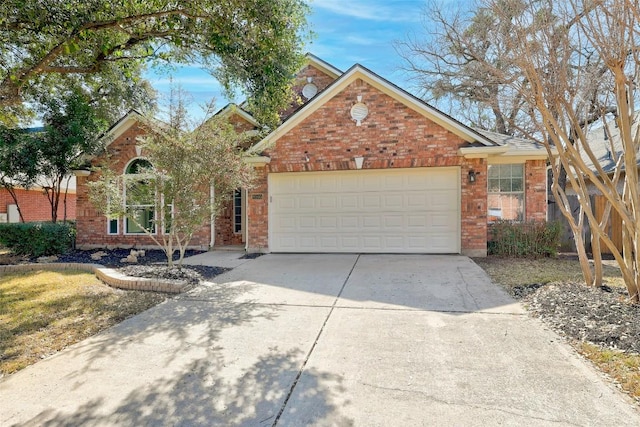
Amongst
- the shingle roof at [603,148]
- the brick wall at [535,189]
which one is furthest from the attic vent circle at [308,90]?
the shingle roof at [603,148]

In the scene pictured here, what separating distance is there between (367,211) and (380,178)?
101cm

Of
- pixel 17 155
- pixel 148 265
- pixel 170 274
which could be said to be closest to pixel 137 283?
pixel 170 274

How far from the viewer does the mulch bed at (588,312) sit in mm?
3783

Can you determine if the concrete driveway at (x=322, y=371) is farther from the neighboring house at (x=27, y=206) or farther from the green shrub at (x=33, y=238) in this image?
the neighboring house at (x=27, y=206)

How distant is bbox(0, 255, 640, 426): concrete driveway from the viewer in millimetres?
2662

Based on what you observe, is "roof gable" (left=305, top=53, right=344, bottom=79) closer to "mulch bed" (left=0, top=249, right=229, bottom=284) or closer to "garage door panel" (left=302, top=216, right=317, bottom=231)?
"garage door panel" (left=302, top=216, right=317, bottom=231)

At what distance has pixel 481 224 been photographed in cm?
970

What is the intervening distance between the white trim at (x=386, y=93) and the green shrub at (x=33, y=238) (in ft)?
22.3

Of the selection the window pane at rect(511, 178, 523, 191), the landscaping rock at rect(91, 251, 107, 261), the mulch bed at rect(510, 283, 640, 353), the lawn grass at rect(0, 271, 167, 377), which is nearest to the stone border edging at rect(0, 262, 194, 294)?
the lawn grass at rect(0, 271, 167, 377)

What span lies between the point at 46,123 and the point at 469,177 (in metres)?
12.6

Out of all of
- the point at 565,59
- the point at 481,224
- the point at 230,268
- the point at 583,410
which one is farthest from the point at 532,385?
the point at 481,224

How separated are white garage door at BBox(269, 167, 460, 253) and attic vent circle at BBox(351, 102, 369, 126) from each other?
4.80ft

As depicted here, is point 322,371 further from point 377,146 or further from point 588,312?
point 377,146

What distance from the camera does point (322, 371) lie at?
3281 millimetres
